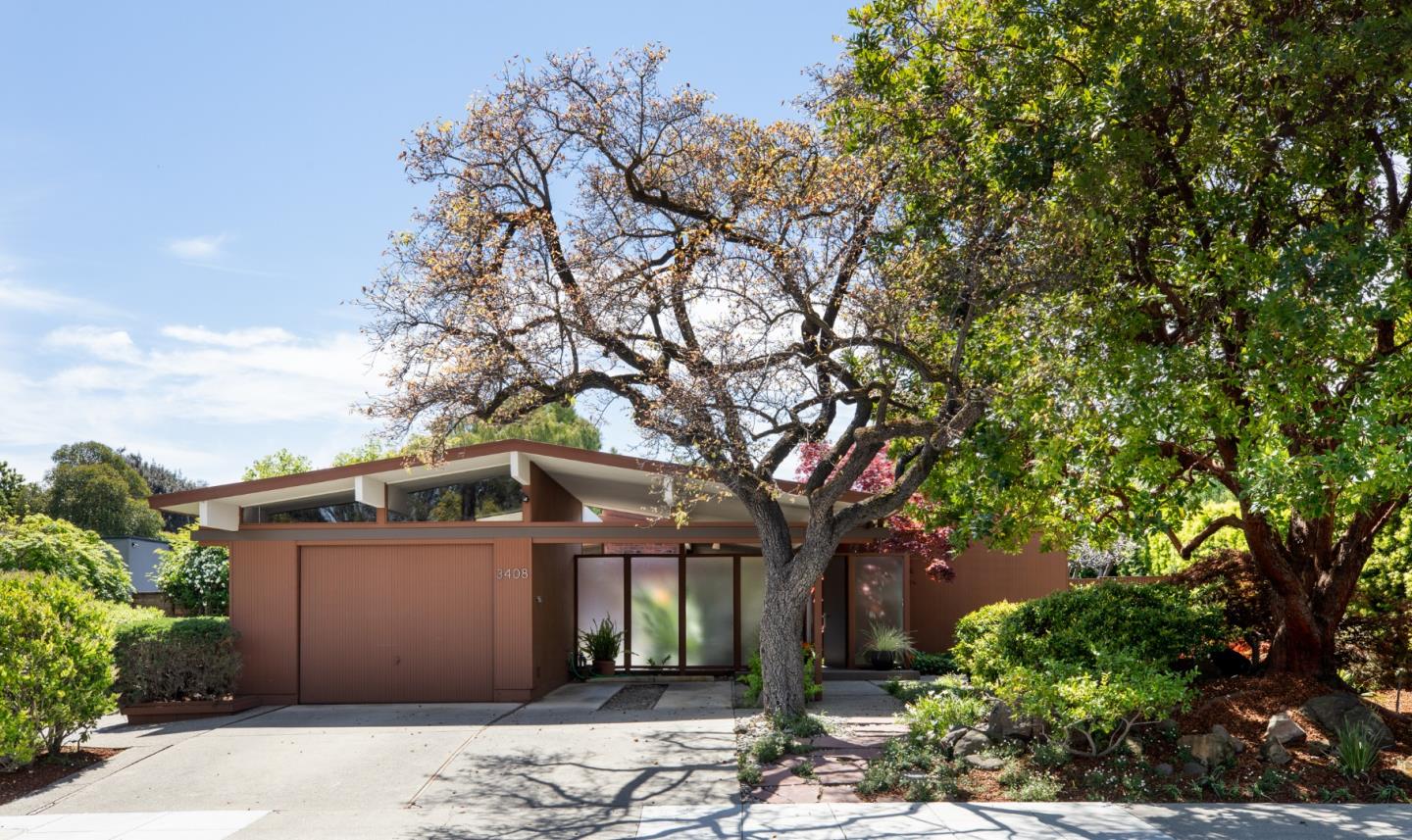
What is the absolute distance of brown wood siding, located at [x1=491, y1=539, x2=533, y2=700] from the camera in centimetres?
1472

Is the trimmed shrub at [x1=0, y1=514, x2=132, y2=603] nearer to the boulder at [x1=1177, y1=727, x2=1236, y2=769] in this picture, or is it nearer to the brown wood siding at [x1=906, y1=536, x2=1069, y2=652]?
the brown wood siding at [x1=906, y1=536, x2=1069, y2=652]

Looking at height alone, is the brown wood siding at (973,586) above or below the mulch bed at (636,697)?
above

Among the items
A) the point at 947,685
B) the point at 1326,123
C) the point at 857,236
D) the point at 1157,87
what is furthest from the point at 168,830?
the point at 1326,123

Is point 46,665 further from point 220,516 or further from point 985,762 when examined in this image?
point 985,762

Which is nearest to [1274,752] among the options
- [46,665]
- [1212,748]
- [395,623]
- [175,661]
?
[1212,748]

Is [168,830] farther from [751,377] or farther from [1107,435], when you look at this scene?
[1107,435]

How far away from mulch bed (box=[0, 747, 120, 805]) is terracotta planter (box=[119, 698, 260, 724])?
6.40ft

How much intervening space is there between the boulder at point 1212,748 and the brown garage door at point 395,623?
29.5 ft

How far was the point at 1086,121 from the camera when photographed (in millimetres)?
9789

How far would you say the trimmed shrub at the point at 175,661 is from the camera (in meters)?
13.3

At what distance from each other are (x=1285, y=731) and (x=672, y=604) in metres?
10.3

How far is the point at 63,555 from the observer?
21.2m

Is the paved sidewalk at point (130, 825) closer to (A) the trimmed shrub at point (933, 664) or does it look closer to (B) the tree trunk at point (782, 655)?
(B) the tree trunk at point (782, 655)

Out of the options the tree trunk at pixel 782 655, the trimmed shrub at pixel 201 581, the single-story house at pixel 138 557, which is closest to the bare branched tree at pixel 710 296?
the tree trunk at pixel 782 655
